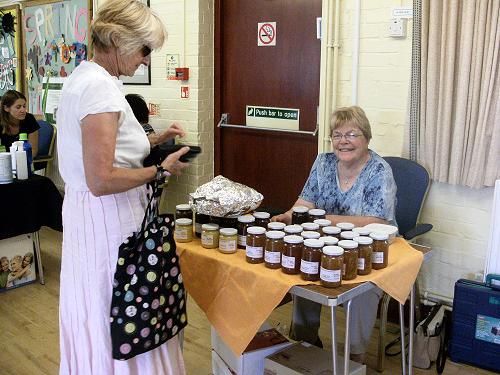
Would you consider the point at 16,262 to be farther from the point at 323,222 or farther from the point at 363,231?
the point at 363,231

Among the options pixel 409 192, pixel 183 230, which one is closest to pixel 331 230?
pixel 183 230

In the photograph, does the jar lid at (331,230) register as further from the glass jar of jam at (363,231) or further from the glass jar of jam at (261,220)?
the glass jar of jam at (261,220)

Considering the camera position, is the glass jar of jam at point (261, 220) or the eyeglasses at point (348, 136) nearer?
the glass jar of jam at point (261, 220)

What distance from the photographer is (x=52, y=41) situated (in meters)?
5.29

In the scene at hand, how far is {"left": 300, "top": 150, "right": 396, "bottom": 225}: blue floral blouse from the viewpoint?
2.25m

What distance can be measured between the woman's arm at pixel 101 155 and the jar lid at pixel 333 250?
2.03ft

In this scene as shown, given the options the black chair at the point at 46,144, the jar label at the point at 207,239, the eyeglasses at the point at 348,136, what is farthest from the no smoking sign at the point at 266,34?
the black chair at the point at 46,144

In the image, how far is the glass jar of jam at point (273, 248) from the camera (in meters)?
1.75

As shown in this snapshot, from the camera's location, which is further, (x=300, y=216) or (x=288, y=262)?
(x=300, y=216)

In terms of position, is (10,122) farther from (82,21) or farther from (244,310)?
(244,310)

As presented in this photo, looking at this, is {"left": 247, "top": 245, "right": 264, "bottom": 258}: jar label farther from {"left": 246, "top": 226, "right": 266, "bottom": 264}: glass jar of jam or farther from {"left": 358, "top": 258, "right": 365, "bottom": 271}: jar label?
{"left": 358, "top": 258, "right": 365, "bottom": 271}: jar label

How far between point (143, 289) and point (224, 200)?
1.55 ft

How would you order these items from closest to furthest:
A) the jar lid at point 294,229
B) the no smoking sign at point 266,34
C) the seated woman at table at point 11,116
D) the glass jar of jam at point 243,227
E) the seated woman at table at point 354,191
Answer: the jar lid at point 294,229 < the glass jar of jam at point 243,227 < the seated woman at table at point 354,191 < the no smoking sign at point 266,34 < the seated woman at table at point 11,116

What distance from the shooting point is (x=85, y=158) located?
1506mm
